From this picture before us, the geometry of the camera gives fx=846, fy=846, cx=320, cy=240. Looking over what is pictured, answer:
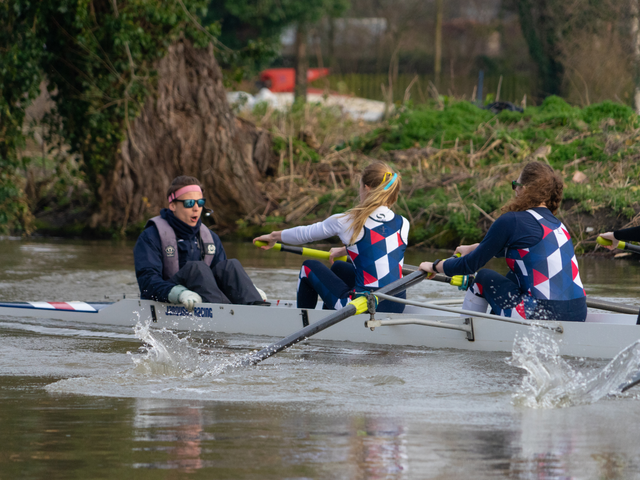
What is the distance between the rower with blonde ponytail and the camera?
5.87 m

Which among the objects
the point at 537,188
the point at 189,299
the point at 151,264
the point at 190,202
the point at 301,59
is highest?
the point at 301,59

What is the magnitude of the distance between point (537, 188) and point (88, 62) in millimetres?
10047

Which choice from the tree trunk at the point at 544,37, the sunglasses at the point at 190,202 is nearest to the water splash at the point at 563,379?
the sunglasses at the point at 190,202

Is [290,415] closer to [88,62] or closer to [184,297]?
[184,297]

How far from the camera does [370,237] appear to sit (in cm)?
588

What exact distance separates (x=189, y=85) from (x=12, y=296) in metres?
7.60

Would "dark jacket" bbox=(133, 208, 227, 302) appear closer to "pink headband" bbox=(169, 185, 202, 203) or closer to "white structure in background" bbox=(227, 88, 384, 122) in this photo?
"pink headband" bbox=(169, 185, 202, 203)

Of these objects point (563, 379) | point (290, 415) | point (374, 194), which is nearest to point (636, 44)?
point (374, 194)

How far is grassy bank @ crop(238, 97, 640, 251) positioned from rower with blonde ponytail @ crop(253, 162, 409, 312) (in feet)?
23.0

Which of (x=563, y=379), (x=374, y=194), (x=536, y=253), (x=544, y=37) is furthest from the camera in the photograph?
(x=544, y=37)

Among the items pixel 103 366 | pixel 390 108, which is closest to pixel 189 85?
pixel 390 108

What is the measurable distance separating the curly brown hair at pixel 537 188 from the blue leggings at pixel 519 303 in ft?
1.65

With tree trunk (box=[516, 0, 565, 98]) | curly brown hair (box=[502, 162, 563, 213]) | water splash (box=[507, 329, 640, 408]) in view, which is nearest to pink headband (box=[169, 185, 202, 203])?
curly brown hair (box=[502, 162, 563, 213])

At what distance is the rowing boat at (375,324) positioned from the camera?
526 centimetres
